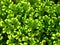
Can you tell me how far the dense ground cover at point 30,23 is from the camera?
3281mm

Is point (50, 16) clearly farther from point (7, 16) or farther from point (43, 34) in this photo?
point (7, 16)

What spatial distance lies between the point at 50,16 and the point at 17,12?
0.75 meters

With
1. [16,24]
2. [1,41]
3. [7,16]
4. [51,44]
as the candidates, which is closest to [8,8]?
[7,16]

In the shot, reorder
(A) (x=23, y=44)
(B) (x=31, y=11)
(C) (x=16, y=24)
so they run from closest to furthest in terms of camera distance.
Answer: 1. (A) (x=23, y=44)
2. (C) (x=16, y=24)
3. (B) (x=31, y=11)

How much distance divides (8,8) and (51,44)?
4.30ft

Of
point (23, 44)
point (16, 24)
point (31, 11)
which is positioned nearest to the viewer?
point (23, 44)

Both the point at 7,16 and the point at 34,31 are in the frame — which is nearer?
the point at 34,31

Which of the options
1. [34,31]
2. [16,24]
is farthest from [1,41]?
[34,31]

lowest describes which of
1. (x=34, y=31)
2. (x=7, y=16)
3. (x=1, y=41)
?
(x=1, y=41)

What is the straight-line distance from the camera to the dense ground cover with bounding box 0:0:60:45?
10.8 feet

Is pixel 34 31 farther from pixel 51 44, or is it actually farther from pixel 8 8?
pixel 8 8

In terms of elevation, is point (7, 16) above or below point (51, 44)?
above

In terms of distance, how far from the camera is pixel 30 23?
3.30 m

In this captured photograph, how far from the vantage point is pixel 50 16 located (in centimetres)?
356
